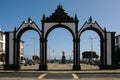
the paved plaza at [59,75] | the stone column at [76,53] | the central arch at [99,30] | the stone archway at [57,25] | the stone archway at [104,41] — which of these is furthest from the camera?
the central arch at [99,30]

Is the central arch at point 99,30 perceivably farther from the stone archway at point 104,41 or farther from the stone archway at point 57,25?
the stone archway at point 57,25

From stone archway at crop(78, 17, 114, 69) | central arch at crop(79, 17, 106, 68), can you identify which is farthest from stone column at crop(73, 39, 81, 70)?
central arch at crop(79, 17, 106, 68)

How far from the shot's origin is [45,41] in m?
53.9

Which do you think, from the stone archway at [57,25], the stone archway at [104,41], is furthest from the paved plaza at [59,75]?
the stone archway at [104,41]

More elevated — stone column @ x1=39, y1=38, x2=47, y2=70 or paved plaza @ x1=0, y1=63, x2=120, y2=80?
stone column @ x1=39, y1=38, x2=47, y2=70

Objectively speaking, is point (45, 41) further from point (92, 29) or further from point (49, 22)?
point (92, 29)

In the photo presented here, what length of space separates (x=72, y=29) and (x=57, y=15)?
11.1 feet

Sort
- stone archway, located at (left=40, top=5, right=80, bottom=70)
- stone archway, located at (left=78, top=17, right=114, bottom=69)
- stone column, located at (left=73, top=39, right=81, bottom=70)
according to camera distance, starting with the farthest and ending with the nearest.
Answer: stone archway, located at (left=78, top=17, right=114, bottom=69)
stone column, located at (left=73, top=39, right=81, bottom=70)
stone archway, located at (left=40, top=5, right=80, bottom=70)

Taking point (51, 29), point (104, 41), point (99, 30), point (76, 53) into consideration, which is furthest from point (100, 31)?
point (51, 29)

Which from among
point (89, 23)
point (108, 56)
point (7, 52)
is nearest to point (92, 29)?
point (89, 23)

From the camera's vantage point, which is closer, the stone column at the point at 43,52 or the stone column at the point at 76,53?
the stone column at the point at 43,52

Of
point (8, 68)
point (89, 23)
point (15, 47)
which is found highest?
point (89, 23)

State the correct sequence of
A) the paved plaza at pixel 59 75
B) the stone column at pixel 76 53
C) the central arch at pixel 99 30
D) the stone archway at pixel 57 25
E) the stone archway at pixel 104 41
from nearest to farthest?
1. the paved plaza at pixel 59 75
2. the stone archway at pixel 57 25
3. the stone column at pixel 76 53
4. the stone archway at pixel 104 41
5. the central arch at pixel 99 30

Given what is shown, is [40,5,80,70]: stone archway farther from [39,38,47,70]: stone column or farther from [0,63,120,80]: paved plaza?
[0,63,120,80]: paved plaza
